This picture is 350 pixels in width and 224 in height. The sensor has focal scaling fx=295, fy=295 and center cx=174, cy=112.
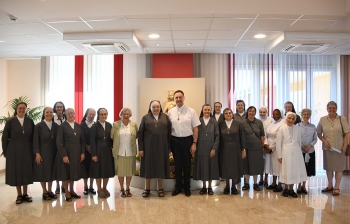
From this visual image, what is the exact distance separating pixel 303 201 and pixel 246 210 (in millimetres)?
1012

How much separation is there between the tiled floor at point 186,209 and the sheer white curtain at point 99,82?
2.92 m

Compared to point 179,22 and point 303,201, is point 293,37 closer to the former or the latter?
point 179,22

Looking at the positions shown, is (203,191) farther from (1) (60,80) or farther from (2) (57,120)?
(1) (60,80)

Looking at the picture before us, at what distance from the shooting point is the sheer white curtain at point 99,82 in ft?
23.8

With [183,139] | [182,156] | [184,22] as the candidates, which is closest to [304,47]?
[184,22]

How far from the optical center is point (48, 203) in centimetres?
430

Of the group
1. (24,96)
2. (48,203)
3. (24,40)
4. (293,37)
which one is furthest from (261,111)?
(24,96)

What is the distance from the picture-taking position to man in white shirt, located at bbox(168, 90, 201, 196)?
181 inches

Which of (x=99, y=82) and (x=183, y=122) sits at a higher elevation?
(x=99, y=82)

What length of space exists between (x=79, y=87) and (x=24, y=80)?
1.39 metres

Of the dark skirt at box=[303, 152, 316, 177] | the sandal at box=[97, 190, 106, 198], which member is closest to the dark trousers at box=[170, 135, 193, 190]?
the sandal at box=[97, 190, 106, 198]

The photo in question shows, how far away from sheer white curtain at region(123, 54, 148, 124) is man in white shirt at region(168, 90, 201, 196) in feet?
8.02

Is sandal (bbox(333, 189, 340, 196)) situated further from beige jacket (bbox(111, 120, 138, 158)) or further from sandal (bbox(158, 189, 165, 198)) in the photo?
beige jacket (bbox(111, 120, 138, 158))

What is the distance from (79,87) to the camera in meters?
7.31
